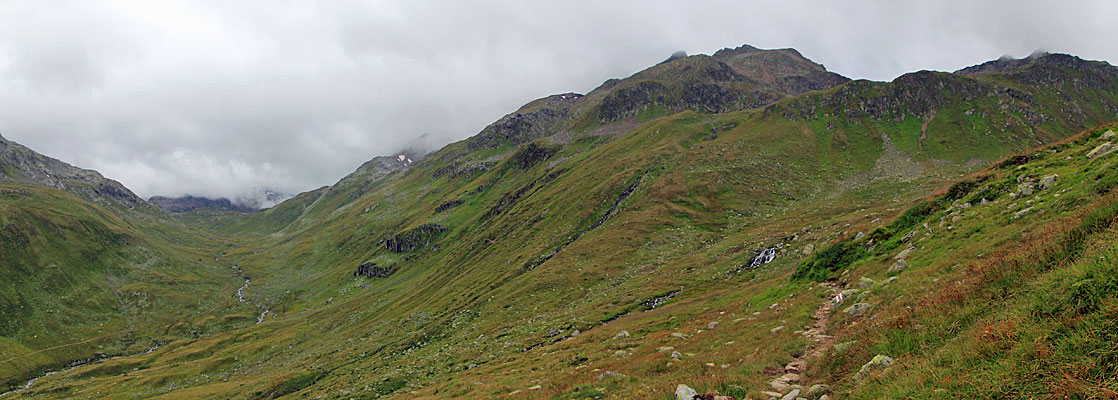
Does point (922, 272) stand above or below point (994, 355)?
below

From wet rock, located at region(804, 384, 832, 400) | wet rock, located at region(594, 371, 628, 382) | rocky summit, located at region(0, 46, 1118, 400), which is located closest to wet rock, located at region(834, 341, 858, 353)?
rocky summit, located at region(0, 46, 1118, 400)

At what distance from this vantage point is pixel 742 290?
3831cm

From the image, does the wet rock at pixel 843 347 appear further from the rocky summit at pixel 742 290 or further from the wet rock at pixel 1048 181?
the wet rock at pixel 1048 181

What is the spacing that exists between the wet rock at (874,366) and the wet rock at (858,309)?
293 inches

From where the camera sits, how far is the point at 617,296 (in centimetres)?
5512

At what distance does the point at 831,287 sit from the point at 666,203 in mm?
71013

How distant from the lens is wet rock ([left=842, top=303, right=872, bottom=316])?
1673 centimetres

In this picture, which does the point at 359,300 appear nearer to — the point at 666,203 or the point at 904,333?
the point at 666,203

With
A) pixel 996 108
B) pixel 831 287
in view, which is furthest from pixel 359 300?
pixel 996 108

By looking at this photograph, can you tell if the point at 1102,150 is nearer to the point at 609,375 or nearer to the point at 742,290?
the point at 742,290

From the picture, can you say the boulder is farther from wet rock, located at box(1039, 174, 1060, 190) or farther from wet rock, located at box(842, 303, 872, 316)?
wet rock, located at box(1039, 174, 1060, 190)

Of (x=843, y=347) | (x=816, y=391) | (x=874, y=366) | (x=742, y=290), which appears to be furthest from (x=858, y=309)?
(x=742, y=290)

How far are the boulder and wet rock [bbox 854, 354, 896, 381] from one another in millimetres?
4345

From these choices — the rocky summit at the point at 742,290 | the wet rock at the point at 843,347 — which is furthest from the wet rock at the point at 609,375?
the wet rock at the point at 843,347
